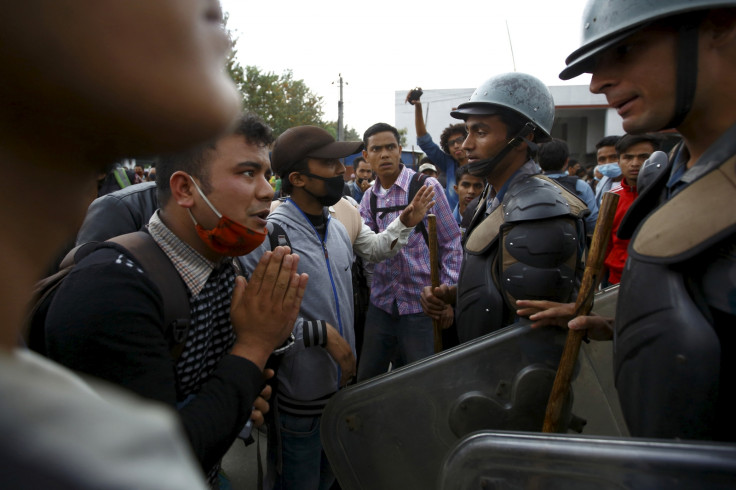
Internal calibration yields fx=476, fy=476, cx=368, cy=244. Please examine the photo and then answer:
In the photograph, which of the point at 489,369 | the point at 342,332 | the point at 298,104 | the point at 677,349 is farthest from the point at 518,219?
the point at 298,104

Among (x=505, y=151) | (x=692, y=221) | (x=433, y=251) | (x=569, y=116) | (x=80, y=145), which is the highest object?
(x=569, y=116)

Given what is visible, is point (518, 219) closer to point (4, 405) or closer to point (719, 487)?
point (719, 487)

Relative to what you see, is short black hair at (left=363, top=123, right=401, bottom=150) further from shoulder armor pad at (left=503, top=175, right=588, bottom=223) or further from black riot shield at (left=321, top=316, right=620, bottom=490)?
black riot shield at (left=321, top=316, right=620, bottom=490)

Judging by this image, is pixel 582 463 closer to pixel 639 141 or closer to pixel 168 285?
pixel 168 285

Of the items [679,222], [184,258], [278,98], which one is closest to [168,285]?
[184,258]

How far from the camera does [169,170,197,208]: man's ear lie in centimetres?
162

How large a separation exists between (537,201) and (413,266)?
158 centimetres

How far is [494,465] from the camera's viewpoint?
1.22 meters

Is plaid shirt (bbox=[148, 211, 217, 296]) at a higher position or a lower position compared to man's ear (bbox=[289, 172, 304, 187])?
lower

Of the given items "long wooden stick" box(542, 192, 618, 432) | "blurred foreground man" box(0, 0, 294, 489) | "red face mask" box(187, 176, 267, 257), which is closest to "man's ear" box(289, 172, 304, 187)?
"red face mask" box(187, 176, 267, 257)

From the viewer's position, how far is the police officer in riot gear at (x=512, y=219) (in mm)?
2180

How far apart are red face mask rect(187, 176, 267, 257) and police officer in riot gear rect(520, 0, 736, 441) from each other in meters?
1.19

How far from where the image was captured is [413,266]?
12.2 feet

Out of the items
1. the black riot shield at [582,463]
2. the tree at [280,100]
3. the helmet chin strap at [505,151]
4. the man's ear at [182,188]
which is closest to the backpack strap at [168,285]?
the man's ear at [182,188]
